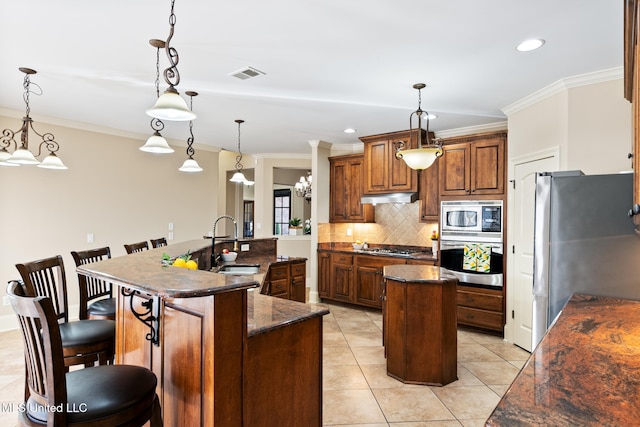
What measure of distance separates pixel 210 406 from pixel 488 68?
308 centimetres

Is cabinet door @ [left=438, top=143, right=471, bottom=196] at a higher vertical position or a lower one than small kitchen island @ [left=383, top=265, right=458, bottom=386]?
higher

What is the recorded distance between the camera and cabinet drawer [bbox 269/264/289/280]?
404 centimetres

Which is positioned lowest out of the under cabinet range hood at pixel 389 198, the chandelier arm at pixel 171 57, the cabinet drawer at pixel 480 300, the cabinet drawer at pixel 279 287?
the cabinet drawer at pixel 480 300

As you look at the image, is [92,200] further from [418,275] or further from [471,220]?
[471,220]

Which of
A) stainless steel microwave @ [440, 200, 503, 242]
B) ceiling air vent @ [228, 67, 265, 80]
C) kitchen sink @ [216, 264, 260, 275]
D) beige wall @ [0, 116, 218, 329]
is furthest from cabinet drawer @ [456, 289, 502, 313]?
beige wall @ [0, 116, 218, 329]

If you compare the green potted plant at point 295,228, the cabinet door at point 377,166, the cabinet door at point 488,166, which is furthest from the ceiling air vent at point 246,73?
the green potted plant at point 295,228

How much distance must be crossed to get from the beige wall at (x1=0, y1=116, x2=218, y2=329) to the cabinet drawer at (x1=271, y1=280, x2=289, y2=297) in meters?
2.55

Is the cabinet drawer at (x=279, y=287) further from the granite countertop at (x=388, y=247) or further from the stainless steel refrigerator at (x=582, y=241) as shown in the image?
the stainless steel refrigerator at (x=582, y=241)

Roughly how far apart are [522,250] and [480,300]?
31.1 inches

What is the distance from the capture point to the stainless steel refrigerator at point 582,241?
194 centimetres

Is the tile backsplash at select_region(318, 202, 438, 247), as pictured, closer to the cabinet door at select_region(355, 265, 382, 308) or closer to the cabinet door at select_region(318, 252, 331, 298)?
the cabinet door at select_region(318, 252, 331, 298)

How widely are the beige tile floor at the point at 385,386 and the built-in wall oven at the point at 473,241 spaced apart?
2.40ft

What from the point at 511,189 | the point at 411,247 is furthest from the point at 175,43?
the point at 411,247

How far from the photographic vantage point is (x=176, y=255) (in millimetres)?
2498
